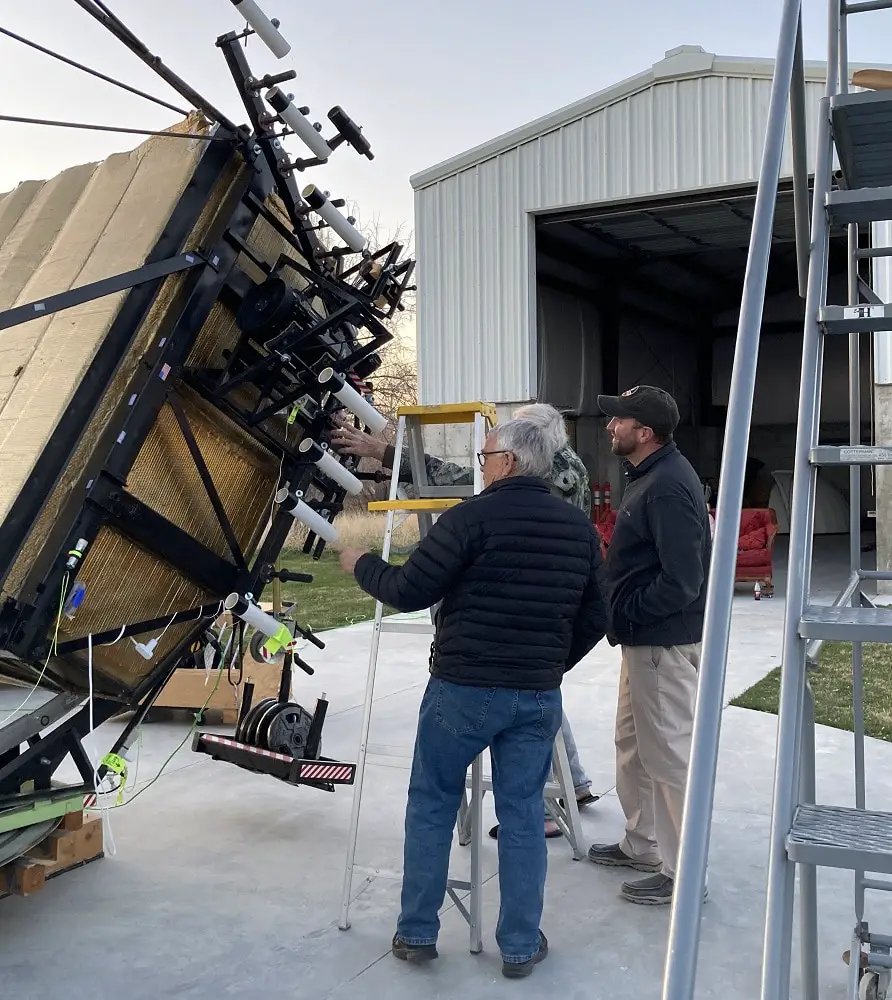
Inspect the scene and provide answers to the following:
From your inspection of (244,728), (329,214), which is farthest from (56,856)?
(329,214)

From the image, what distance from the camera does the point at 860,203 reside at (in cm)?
245

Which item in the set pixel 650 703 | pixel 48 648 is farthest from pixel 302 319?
pixel 650 703

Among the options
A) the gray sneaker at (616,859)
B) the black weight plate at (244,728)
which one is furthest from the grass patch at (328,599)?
the gray sneaker at (616,859)

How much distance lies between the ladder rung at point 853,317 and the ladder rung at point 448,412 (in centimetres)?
201

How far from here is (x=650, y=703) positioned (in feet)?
13.6

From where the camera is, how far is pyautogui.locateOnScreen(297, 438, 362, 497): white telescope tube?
14.1ft

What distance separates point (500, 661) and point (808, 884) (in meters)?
1.24

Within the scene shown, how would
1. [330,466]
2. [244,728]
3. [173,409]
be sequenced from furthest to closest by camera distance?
Answer: [244,728] → [330,466] → [173,409]

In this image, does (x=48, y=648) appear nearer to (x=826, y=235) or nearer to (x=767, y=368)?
(x=826, y=235)

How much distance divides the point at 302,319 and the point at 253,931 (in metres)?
2.40

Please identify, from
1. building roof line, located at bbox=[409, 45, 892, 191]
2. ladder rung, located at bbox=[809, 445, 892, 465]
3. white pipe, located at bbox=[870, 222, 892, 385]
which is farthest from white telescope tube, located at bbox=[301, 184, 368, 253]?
white pipe, located at bbox=[870, 222, 892, 385]

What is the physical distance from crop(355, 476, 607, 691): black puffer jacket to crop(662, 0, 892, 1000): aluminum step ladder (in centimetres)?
98

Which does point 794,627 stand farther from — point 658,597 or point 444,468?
point 444,468

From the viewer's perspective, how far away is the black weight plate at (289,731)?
4.52 metres
